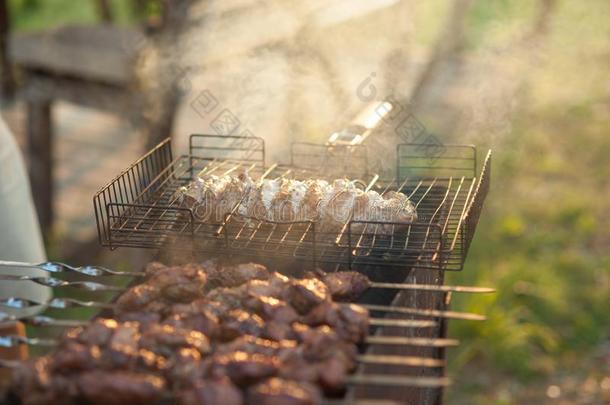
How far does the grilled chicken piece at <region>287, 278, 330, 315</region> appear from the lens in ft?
10.2

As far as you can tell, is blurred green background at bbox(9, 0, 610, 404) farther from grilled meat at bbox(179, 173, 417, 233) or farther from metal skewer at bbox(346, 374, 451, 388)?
metal skewer at bbox(346, 374, 451, 388)

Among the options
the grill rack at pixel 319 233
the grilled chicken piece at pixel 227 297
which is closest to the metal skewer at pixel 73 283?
the grill rack at pixel 319 233

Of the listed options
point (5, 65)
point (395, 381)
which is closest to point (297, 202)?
point (395, 381)

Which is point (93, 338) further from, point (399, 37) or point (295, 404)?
point (399, 37)

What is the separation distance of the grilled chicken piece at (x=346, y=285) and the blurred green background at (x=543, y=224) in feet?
11.5

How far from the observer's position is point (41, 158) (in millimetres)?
8414

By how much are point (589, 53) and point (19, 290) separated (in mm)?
10110

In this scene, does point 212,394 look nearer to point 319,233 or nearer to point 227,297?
point 227,297

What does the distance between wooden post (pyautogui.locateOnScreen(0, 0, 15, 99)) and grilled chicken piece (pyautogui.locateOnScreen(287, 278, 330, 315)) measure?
7812 millimetres

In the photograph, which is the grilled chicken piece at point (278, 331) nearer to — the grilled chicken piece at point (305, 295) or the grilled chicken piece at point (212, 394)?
the grilled chicken piece at point (305, 295)

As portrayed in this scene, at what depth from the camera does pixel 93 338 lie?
281 cm

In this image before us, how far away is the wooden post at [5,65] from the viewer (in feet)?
32.0

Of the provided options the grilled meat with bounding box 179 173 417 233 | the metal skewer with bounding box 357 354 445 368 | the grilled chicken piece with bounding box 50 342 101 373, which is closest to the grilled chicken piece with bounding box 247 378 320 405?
the metal skewer with bounding box 357 354 445 368

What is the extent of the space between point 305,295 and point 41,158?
605 cm
